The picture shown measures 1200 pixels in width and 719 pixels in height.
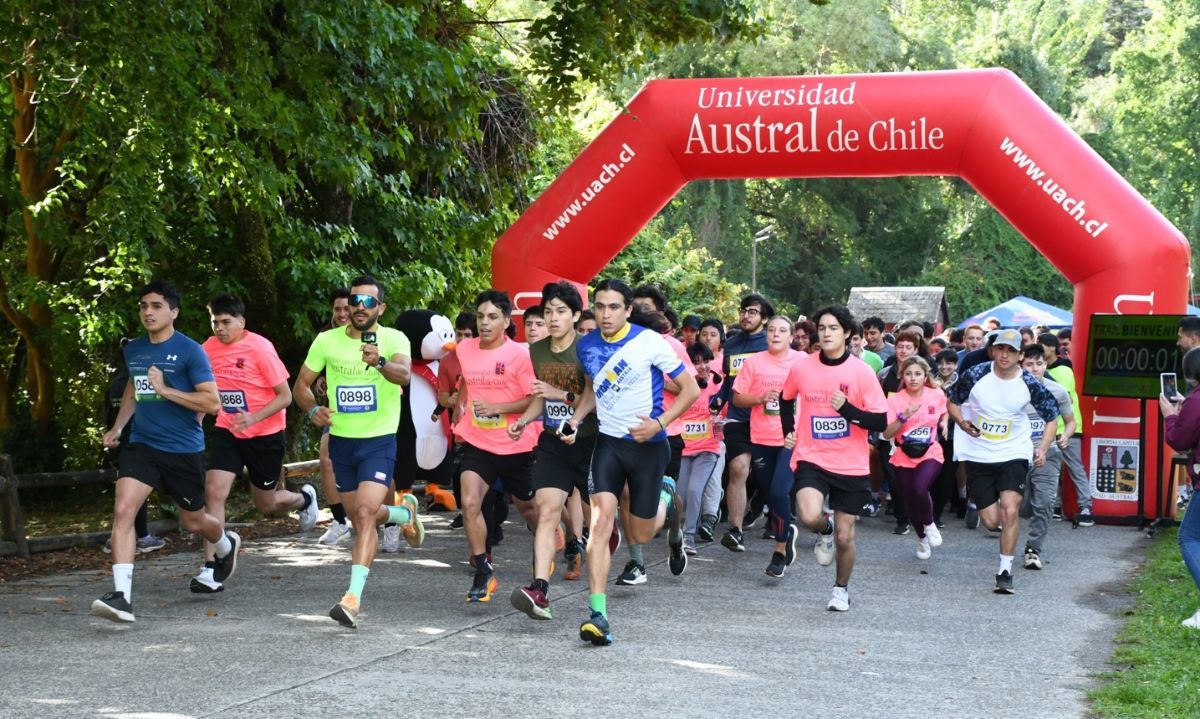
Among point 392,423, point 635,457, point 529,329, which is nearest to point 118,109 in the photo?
point 529,329

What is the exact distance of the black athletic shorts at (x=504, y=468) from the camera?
927 centimetres

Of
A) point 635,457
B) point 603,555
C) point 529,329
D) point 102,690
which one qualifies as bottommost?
point 102,690

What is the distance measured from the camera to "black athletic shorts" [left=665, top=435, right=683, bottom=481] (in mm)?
11469

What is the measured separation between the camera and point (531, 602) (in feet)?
26.2

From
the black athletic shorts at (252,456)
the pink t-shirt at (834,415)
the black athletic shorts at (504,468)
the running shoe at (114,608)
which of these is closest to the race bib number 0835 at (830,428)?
the pink t-shirt at (834,415)

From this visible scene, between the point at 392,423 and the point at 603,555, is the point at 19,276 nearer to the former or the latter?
the point at 392,423

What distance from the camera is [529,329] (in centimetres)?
1054

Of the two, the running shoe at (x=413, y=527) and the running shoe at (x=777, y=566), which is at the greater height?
the running shoe at (x=413, y=527)

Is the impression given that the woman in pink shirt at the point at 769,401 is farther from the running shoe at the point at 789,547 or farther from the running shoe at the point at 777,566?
the running shoe at the point at 777,566

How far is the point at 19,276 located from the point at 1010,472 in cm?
1186

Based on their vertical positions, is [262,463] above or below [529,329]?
below

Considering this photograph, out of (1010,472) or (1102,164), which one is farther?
(1102,164)

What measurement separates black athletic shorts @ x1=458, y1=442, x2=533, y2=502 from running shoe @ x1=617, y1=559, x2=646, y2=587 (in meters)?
0.95

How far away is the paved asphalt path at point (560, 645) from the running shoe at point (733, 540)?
1.08 ft
